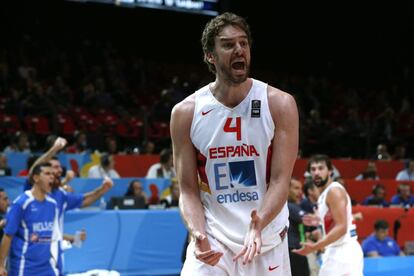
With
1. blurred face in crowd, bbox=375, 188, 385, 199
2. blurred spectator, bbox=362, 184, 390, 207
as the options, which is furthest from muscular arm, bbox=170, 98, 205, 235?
blurred face in crowd, bbox=375, 188, 385, 199

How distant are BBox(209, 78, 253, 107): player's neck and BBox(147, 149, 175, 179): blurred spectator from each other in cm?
916

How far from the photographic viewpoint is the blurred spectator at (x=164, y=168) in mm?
12789

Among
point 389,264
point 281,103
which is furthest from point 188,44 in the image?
point 281,103

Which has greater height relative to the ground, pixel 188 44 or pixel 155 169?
pixel 188 44

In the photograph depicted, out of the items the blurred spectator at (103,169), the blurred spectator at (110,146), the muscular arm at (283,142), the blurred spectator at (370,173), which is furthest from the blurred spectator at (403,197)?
the muscular arm at (283,142)

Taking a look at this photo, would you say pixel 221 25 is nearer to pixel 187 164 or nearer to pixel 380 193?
pixel 187 164

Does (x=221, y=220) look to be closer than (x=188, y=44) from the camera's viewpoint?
Yes

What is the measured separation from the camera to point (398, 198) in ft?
43.9

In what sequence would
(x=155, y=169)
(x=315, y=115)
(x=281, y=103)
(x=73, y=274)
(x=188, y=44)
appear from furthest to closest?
(x=188, y=44) < (x=315, y=115) < (x=155, y=169) < (x=73, y=274) < (x=281, y=103)

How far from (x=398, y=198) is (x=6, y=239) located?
7933 millimetres

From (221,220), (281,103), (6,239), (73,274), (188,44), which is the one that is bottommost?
(73,274)

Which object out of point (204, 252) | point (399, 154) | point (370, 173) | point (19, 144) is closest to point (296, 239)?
point (204, 252)

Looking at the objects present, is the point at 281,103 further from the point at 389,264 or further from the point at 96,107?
the point at 96,107

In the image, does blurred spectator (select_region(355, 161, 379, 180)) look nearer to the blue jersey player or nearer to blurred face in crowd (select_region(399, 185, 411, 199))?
blurred face in crowd (select_region(399, 185, 411, 199))
